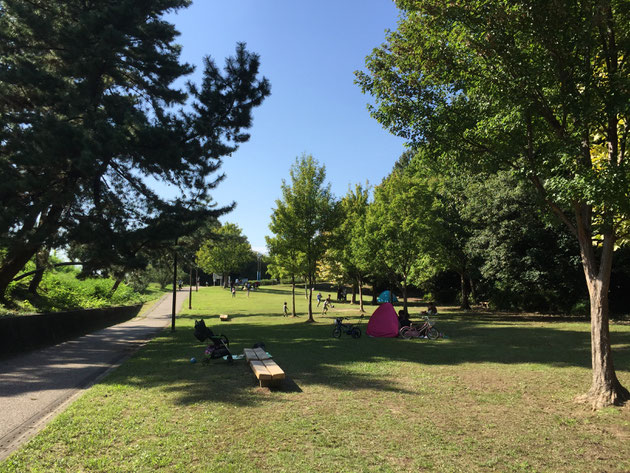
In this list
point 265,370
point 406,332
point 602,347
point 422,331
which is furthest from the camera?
point 406,332

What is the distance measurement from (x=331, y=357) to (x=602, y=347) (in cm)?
653

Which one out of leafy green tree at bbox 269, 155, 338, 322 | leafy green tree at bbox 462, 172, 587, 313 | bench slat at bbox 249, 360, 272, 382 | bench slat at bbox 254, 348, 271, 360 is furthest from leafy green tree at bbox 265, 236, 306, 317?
bench slat at bbox 249, 360, 272, 382

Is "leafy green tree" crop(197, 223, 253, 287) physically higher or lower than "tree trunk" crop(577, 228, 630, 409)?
higher

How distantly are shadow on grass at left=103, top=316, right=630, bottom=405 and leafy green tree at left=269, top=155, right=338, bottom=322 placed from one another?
22.4ft

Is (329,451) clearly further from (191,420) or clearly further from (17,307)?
(17,307)

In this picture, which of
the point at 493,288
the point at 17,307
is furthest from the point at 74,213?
the point at 493,288

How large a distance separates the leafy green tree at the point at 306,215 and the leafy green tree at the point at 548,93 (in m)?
15.1

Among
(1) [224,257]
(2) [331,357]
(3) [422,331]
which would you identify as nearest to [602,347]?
(2) [331,357]

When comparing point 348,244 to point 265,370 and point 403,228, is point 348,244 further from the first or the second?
point 265,370

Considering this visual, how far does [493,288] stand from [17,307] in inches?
1179

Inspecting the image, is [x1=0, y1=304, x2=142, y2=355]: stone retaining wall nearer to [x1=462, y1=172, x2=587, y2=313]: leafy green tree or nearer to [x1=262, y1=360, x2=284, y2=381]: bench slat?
[x1=262, y1=360, x2=284, y2=381]: bench slat

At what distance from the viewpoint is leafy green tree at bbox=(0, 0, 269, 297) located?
1270cm

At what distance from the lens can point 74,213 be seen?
1434 cm

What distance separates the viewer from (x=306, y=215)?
23406 millimetres
